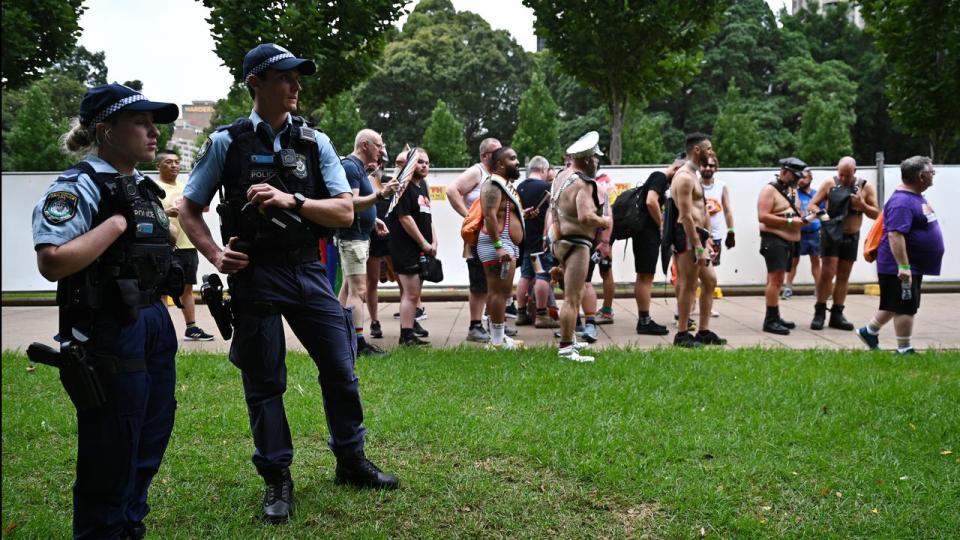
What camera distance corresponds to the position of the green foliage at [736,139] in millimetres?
36375

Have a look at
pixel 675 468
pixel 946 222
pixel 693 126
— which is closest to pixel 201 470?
pixel 675 468

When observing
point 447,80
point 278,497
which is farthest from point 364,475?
point 447,80

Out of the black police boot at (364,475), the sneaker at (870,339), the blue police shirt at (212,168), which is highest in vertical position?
the blue police shirt at (212,168)

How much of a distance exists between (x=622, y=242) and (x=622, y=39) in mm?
4761

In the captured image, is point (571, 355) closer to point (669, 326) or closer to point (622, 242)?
point (669, 326)

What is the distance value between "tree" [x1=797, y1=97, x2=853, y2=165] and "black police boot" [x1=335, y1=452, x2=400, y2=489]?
3635 cm

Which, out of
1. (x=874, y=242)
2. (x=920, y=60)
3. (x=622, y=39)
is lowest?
(x=874, y=242)

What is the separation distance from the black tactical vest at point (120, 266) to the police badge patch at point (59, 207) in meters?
0.13

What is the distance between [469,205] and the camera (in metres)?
9.50

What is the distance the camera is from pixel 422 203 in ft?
28.1

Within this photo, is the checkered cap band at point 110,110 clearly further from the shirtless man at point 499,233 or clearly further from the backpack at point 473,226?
the backpack at point 473,226

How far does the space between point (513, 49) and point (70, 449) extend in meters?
47.1

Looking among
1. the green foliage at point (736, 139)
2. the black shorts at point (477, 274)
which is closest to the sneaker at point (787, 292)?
the black shorts at point (477, 274)

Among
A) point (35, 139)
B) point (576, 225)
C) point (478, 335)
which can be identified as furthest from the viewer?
point (35, 139)
